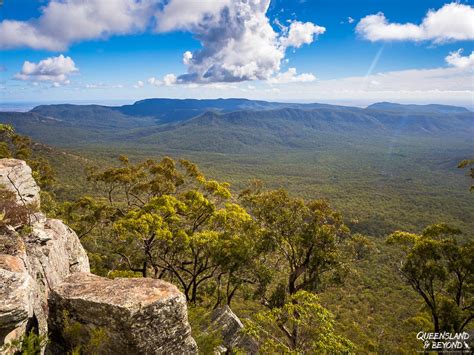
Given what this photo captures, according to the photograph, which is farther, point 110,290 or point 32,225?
point 32,225

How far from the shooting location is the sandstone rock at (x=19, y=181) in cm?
1260

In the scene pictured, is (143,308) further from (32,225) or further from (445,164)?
(445,164)

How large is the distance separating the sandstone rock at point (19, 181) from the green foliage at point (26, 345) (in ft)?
19.4

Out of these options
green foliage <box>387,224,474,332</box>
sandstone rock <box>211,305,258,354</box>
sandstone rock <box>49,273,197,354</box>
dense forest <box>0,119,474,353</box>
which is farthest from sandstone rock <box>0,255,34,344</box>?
green foliage <box>387,224,474,332</box>

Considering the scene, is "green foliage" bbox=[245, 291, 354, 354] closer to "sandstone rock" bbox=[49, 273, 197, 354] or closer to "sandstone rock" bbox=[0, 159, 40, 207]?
"sandstone rock" bbox=[49, 273, 197, 354]

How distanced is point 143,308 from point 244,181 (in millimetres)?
137877

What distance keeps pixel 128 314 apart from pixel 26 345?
256cm

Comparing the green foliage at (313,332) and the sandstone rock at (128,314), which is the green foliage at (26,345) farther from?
the green foliage at (313,332)

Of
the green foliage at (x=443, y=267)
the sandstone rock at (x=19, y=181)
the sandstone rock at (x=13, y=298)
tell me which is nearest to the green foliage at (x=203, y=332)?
the sandstone rock at (x=13, y=298)

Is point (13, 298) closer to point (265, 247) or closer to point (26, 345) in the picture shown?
point (26, 345)

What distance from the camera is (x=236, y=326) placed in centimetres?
1583

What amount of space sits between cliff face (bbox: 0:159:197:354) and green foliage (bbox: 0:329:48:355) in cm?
18

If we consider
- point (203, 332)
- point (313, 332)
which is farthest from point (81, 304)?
point (313, 332)

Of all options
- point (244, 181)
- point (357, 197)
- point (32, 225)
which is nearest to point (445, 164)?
point (357, 197)
